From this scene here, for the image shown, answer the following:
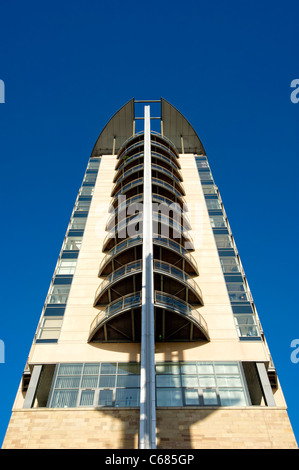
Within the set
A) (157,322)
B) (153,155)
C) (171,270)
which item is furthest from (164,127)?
(157,322)

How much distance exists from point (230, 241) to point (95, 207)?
40.8 ft

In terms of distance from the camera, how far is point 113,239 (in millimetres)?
27797

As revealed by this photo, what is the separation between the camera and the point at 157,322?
21188 millimetres

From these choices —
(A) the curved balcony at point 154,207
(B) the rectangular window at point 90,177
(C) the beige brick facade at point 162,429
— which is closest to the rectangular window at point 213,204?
(A) the curved balcony at point 154,207

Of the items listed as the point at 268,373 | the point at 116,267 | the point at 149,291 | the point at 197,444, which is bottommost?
the point at 197,444

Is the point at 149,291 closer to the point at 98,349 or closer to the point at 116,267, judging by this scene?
the point at 98,349

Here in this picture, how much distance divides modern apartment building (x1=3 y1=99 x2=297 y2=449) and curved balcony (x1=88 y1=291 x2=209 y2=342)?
0.23 ft

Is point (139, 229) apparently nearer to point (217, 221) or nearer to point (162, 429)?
point (217, 221)

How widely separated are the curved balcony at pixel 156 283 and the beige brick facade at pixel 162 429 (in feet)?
23.6

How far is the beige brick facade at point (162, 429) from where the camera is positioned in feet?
53.7

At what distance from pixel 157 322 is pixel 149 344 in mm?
4633

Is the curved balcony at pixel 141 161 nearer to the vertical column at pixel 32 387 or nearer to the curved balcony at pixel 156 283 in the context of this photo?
the curved balcony at pixel 156 283
